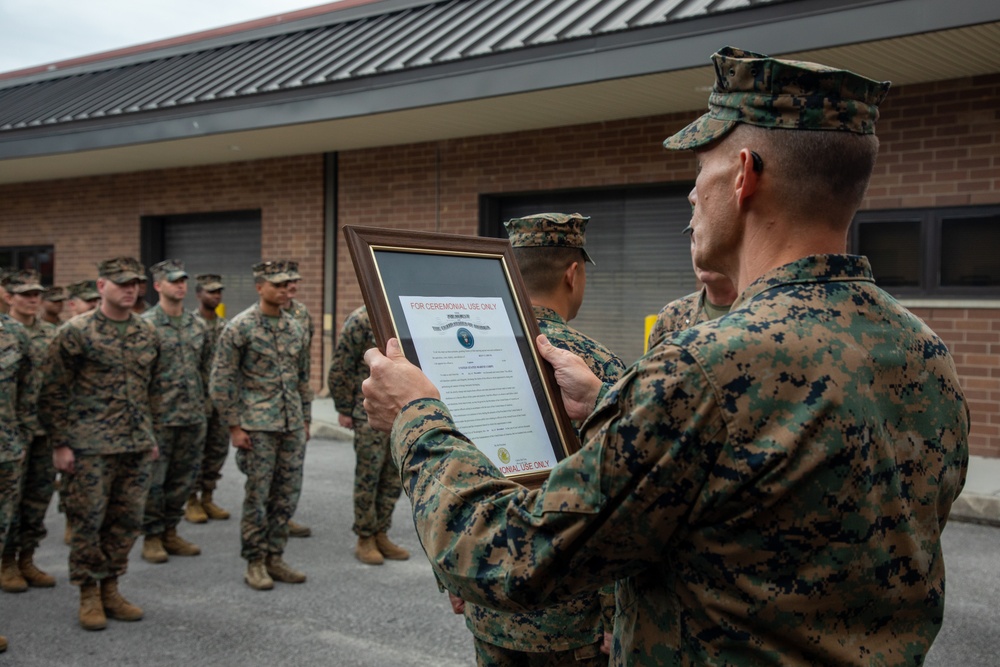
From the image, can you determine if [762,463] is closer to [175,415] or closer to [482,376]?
[482,376]

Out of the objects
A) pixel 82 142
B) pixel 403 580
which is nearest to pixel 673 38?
pixel 403 580

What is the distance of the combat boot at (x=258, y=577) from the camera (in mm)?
5758

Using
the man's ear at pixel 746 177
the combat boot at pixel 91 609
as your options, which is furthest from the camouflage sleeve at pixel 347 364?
the man's ear at pixel 746 177

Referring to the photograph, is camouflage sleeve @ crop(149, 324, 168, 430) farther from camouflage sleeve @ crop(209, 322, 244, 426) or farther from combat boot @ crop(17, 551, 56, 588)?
combat boot @ crop(17, 551, 56, 588)

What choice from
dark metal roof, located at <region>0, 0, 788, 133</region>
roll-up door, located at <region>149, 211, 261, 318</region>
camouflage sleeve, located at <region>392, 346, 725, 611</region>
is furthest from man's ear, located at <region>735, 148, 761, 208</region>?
roll-up door, located at <region>149, 211, 261, 318</region>

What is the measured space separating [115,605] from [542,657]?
11.5ft

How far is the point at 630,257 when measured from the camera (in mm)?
10883

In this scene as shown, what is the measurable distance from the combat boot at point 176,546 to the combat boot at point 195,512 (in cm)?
87

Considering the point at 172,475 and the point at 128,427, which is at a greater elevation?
the point at 128,427

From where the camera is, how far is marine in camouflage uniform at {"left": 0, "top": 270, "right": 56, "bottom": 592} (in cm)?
585

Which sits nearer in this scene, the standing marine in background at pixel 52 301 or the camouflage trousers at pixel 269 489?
the camouflage trousers at pixel 269 489

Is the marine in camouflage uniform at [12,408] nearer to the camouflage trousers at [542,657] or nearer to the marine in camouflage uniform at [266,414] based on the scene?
the marine in camouflage uniform at [266,414]

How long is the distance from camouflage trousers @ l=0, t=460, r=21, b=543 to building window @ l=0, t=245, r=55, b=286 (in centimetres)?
1245

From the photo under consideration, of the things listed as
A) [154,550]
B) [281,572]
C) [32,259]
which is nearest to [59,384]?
[154,550]
